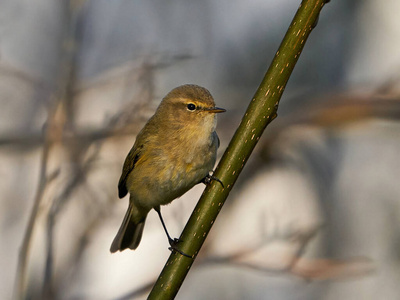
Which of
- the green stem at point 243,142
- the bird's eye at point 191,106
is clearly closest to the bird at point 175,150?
the bird's eye at point 191,106

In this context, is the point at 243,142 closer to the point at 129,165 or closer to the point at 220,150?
the point at 129,165

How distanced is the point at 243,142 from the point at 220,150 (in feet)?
8.41

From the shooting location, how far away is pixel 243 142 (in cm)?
175

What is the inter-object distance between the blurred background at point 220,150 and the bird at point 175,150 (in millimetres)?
647

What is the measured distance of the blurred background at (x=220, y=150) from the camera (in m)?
3.85

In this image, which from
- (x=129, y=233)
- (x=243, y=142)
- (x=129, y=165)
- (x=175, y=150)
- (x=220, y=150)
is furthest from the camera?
(x=220, y=150)

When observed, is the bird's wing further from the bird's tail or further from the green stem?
the green stem

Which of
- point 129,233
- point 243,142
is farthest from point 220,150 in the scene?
point 243,142

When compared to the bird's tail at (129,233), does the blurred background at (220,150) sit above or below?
above

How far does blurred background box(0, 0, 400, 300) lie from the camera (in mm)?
3848

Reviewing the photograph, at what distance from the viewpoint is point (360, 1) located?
491 cm

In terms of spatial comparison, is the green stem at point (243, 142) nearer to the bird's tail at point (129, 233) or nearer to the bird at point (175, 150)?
the bird at point (175, 150)

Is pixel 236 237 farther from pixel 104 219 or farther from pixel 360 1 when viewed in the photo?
pixel 360 1

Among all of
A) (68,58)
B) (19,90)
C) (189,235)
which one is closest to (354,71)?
(68,58)
